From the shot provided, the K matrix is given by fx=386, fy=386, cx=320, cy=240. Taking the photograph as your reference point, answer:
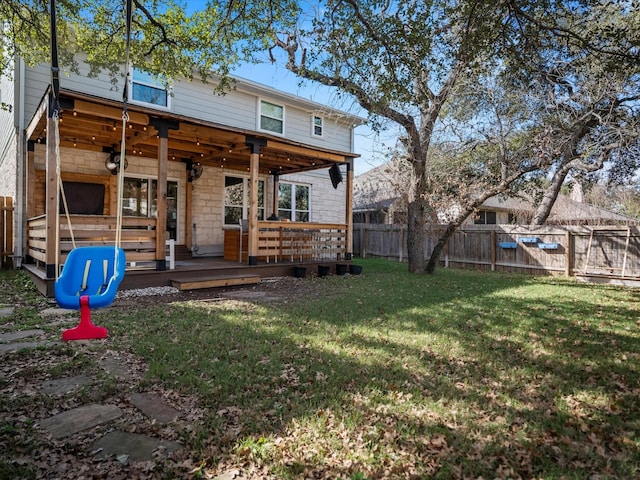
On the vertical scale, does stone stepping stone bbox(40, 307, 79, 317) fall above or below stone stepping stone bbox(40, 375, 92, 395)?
above

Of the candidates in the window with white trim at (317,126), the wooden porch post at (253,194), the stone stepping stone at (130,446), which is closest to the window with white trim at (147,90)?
the wooden porch post at (253,194)

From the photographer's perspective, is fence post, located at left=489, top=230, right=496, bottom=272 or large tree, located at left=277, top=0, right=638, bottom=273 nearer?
large tree, located at left=277, top=0, right=638, bottom=273

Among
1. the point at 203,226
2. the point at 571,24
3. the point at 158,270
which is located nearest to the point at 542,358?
the point at 571,24

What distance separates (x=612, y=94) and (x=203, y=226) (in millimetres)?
11257

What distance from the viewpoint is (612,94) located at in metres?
9.12

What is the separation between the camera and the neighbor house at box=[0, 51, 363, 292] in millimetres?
7328

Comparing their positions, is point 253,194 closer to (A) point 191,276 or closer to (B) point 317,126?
(A) point 191,276

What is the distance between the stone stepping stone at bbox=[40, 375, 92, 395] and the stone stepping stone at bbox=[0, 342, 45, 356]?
1.05 meters

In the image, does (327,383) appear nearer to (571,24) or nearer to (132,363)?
(132,363)

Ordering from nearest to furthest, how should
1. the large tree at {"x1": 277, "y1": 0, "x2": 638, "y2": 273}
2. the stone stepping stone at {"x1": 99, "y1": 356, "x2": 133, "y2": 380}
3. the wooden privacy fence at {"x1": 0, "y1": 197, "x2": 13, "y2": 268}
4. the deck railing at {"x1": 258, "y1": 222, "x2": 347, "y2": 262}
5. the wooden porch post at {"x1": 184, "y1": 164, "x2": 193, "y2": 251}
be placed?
the stone stepping stone at {"x1": 99, "y1": 356, "x2": 133, "y2": 380}, the large tree at {"x1": 277, "y1": 0, "x2": 638, "y2": 273}, the wooden privacy fence at {"x1": 0, "y1": 197, "x2": 13, "y2": 268}, the deck railing at {"x1": 258, "y1": 222, "x2": 347, "y2": 262}, the wooden porch post at {"x1": 184, "y1": 164, "x2": 193, "y2": 251}

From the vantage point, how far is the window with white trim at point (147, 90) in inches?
409

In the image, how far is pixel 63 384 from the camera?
10.7 ft

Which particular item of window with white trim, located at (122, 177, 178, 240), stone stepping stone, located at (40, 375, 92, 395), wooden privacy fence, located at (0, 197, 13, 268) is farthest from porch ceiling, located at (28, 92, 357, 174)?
stone stepping stone, located at (40, 375, 92, 395)

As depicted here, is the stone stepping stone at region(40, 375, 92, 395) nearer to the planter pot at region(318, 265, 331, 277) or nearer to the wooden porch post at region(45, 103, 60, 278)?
the wooden porch post at region(45, 103, 60, 278)
